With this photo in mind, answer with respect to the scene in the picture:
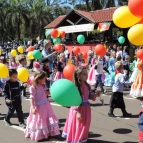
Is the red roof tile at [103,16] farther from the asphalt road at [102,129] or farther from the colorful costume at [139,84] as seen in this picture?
the asphalt road at [102,129]

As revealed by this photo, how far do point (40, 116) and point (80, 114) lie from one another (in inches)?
37.5

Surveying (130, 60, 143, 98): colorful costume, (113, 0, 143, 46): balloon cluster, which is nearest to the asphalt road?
(130, 60, 143, 98): colorful costume

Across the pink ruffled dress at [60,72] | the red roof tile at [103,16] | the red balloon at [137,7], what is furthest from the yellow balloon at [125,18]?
the red roof tile at [103,16]

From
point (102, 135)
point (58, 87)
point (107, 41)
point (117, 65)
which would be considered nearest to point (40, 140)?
point (102, 135)

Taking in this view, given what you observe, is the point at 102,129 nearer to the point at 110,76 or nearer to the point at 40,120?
the point at 40,120

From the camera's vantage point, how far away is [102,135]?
212 inches

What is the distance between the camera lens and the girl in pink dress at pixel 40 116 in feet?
16.6

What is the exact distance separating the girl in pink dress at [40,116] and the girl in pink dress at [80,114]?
580mm

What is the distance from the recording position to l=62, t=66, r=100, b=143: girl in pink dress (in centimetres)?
453

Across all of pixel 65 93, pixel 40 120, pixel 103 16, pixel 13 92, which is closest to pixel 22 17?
pixel 103 16

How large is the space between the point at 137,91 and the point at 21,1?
42634 millimetres

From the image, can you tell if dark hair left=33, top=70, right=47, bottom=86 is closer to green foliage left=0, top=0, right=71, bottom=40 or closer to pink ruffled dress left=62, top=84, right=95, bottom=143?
pink ruffled dress left=62, top=84, right=95, bottom=143

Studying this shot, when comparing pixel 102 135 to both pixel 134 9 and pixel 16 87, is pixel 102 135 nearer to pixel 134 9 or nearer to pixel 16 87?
pixel 16 87

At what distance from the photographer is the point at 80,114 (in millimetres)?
4480
